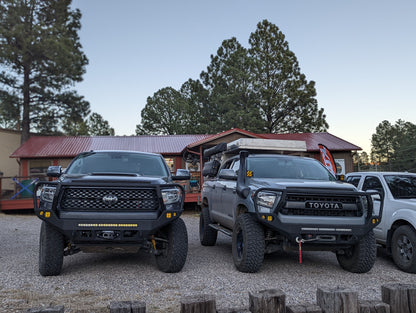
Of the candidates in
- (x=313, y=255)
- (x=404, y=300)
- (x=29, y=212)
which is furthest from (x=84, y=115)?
(x=404, y=300)

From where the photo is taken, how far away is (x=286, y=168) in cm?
679

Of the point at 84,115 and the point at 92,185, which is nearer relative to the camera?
the point at 92,185

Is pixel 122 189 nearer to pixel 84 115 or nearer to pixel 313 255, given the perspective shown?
pixel 313 255

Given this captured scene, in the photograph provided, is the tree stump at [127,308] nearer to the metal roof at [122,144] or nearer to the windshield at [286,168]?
the windshield at [286,168]

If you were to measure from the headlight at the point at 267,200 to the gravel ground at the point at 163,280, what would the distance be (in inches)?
38.9

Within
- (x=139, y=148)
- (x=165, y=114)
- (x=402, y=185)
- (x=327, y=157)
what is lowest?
(x=402, y=185)

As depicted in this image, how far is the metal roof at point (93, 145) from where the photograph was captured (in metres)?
22.1

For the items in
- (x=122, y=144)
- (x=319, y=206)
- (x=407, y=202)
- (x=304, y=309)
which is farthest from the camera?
(x=122, y=144)

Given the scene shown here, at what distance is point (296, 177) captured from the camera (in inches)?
260

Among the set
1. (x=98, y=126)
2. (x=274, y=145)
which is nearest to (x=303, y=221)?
(x=274, y=145)

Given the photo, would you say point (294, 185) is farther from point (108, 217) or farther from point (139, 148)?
point (139, 148)

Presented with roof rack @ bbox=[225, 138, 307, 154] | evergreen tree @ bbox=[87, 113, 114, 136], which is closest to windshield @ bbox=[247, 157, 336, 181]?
roof rack @ bbox=[225, 138, 307, 154]

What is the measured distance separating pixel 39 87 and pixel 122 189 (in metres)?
24.2

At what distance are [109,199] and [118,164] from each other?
4.77 ft
